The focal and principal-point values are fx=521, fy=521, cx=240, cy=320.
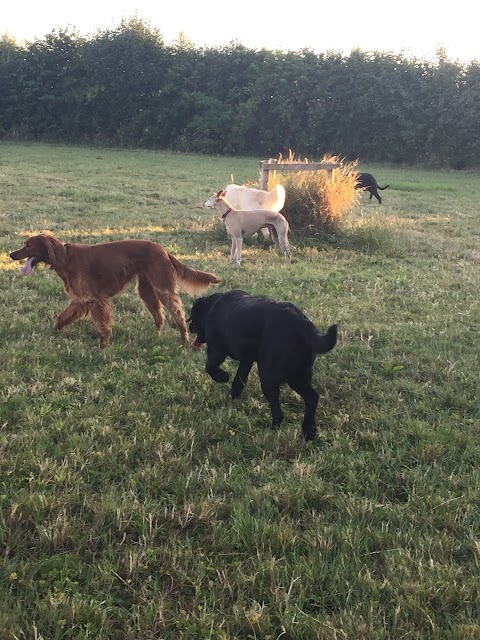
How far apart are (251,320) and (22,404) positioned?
5.50 ft

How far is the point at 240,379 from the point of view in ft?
12.7

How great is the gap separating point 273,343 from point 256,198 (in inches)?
284

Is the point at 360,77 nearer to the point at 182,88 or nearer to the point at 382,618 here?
the point at 182,88

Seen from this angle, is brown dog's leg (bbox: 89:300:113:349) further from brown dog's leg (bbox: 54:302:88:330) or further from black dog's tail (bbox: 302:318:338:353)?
black dog's tail (bbox: 302:318:338:353)

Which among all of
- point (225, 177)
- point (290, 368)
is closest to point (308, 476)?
point (290, 368)

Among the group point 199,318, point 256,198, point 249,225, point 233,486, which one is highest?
point 256,198

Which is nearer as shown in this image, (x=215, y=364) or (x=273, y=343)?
(x=273, y=343)

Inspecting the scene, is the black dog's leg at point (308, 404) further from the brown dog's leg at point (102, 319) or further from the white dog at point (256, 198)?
the white dog at point (256, 198)

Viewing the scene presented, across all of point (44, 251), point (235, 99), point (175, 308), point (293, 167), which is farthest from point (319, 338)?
point (235, 99)

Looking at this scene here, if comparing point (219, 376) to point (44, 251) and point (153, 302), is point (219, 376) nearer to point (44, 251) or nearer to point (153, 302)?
point (153, 302)

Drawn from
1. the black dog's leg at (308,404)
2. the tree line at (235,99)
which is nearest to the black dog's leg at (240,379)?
the black dog's leg at (308,404)

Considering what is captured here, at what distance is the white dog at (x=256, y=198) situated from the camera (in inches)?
378

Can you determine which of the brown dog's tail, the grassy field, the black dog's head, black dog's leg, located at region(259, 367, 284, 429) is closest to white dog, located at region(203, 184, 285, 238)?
the grassy field

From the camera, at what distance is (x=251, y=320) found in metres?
3.48
